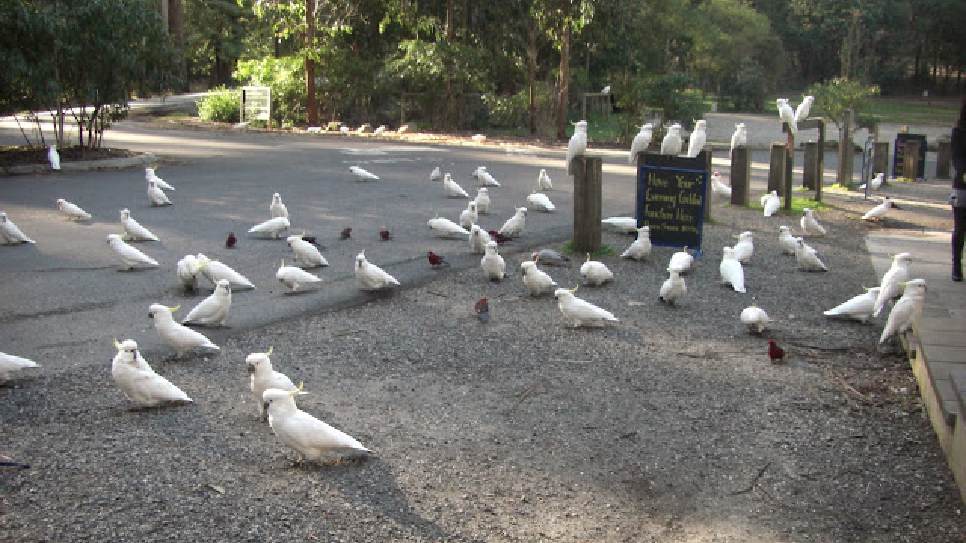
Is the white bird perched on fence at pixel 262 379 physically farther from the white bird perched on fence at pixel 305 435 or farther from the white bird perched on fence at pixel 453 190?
the white bird perched on fence at pixel 453 190

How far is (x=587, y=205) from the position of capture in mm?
10797

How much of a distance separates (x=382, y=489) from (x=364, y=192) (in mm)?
11390

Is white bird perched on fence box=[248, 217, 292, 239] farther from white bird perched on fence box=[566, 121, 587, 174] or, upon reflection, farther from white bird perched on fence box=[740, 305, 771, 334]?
white bird perched on fence box=[740, 305, 771, 334]

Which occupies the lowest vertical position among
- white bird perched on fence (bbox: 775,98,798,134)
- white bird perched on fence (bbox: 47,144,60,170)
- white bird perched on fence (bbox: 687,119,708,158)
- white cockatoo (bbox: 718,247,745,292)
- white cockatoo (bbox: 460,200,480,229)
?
white cockatoo (bbox: 718,247,745,292)

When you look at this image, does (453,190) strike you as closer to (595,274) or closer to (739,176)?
(739,176)

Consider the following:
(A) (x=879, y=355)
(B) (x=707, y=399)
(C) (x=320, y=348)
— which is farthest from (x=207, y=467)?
(A) (x=879, y=355)

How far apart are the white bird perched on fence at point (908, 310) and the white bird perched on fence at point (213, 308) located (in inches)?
198

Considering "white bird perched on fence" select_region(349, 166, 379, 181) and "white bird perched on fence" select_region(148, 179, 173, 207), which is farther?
"white bird perched on fence" select_region(349, 166, 379, 181)

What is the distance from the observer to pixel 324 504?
4.53 meters

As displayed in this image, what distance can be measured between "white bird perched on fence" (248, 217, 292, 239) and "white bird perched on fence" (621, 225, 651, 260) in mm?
4048

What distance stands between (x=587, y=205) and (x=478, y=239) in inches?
53.8

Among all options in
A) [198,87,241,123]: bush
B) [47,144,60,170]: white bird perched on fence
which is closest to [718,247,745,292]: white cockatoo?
[47,144,60,170]: white bird perched on fence

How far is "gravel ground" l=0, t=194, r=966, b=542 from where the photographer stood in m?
4.43

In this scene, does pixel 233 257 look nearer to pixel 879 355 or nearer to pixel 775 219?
pixel 879 355
